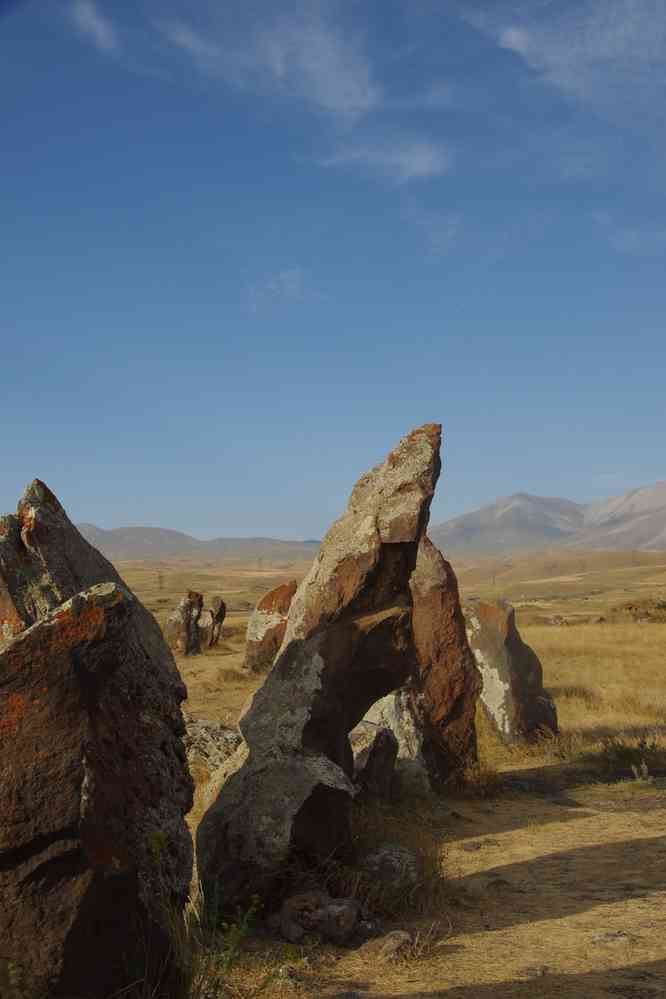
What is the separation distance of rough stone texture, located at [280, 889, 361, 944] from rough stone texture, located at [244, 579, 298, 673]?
1611 centimetres

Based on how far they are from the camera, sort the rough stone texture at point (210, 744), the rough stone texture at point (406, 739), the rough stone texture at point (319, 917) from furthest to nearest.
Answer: the rough stone texture at point (210, 744) → the rough stone texture at point (406, 739) → the rough stone texture at point (319, 917)

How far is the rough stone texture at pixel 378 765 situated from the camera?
912 centimetres

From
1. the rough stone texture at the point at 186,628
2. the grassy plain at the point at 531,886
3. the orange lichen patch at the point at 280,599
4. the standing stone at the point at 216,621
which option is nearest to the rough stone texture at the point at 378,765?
the grassy plain at the point at 531,886

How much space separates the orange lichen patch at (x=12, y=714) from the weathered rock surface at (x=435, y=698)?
22.9 ft

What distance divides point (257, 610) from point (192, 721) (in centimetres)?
1222

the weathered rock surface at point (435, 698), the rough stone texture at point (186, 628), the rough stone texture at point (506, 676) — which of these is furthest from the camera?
the rough stone texture at point (186, 628)

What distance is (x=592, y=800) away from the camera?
10461mm

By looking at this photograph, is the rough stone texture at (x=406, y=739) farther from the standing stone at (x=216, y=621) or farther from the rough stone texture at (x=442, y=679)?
the standing stone at (x=216, y=621)

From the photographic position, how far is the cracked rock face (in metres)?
3.81

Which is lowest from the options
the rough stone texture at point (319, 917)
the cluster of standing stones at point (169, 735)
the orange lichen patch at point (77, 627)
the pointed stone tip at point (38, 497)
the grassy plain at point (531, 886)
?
the grassy plain at point (531, 886)

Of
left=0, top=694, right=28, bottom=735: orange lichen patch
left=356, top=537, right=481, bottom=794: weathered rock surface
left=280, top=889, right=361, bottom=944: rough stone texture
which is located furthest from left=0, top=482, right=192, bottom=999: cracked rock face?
left=356, top=537, right=481, bottom=794: weathered rock surface

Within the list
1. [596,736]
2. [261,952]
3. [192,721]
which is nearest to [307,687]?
[261,952]

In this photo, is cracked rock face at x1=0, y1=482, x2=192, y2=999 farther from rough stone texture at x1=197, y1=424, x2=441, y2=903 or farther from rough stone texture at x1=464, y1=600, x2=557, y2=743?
rough stone texture at x1=464, y1=600, x2=557, y2=743

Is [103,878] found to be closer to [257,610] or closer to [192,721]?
[192,721]
